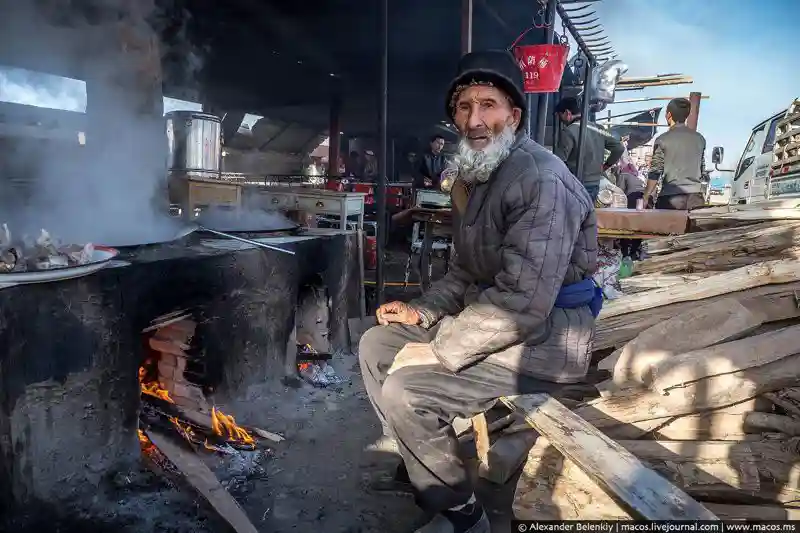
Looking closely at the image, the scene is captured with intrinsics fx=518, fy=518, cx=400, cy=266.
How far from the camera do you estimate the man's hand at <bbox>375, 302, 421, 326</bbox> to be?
2.65 meters

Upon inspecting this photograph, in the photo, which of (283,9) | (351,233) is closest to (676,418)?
(351,233)

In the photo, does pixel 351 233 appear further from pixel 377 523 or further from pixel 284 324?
pixel 377 523

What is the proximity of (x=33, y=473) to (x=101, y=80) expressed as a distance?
9.98 feet

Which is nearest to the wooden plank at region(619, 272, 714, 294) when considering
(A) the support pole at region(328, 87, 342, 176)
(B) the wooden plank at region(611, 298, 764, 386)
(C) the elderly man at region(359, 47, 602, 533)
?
(B) the wooden plank at region(611, 298, 764, 386)

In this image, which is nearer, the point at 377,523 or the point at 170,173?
the point at 377,523

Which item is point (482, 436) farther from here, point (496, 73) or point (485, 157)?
point (496, 73)

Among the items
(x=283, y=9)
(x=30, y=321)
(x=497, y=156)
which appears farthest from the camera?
(x=283, y=9)

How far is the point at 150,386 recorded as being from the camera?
11.6ft

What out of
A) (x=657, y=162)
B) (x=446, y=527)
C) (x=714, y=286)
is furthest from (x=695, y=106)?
(x=446, y=527)

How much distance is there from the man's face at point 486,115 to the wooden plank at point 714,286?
1503 mm

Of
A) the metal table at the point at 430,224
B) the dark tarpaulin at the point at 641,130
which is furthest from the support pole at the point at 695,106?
the metal table at the point at 430,224

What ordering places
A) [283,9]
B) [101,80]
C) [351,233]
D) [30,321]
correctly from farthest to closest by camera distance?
1. [283,9]
2. [351,233]
3. [101,80]
4. [30,321]

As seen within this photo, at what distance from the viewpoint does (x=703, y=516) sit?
154 centimetres

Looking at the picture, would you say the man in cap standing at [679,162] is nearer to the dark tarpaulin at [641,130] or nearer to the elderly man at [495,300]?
the elderly man at [495,300]
